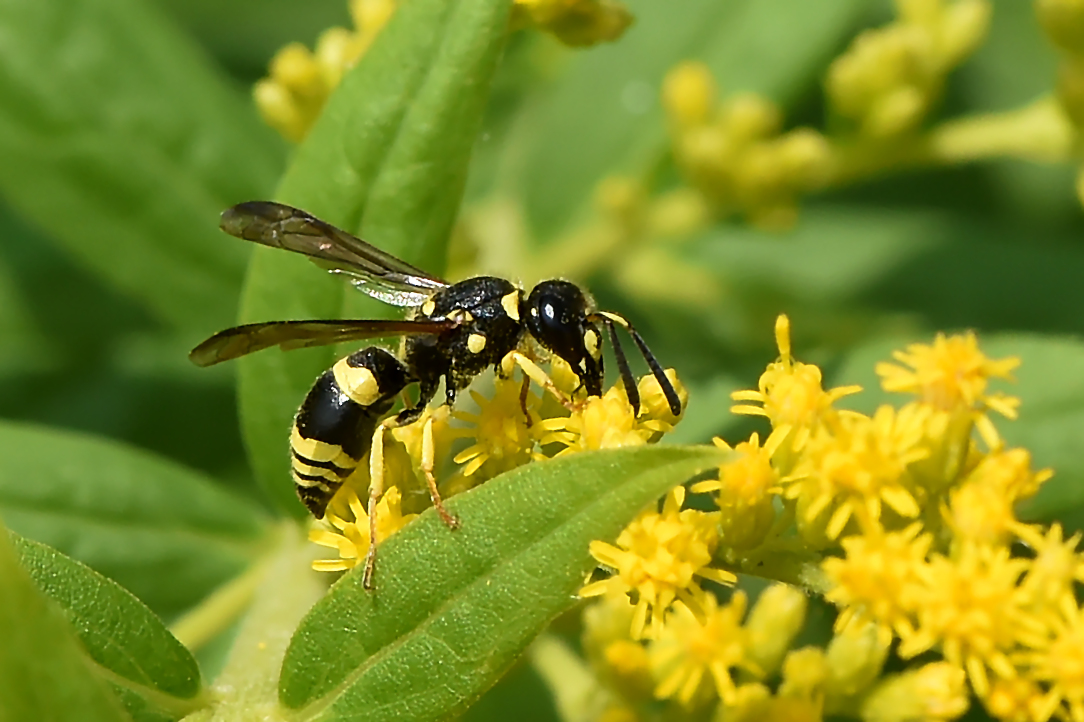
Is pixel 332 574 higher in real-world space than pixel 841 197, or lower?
lower

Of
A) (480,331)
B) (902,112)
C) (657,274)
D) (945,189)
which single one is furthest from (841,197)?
(480,331)

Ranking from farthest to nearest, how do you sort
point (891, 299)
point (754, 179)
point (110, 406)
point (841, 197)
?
point (841, 197) → point (891, 299) → point (110, 406) → point (754, 179)

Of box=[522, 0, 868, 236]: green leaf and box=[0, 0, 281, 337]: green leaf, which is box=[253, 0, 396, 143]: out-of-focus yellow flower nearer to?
box=[0, 0, 281, 337]: green leaf

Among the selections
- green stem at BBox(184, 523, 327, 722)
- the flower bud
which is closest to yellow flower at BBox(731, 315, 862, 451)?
green stem at BBox(184, 523, 327, 722)

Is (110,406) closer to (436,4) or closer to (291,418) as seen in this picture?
(291,418)

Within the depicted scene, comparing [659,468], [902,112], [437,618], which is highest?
[902,112]

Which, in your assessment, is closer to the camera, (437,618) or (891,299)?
(437,618)

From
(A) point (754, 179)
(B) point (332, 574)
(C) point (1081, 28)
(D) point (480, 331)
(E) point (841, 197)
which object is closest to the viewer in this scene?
(D) point (480, 331)
